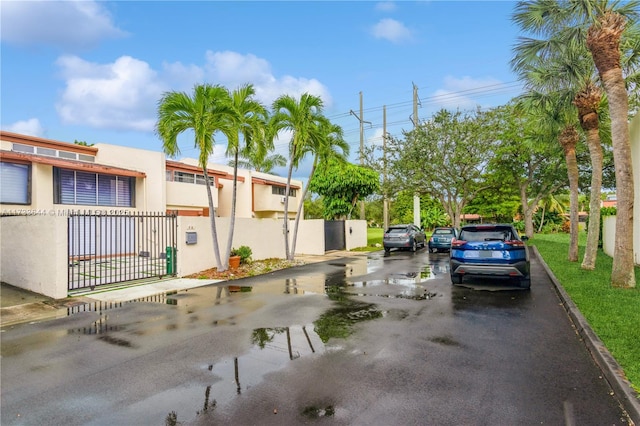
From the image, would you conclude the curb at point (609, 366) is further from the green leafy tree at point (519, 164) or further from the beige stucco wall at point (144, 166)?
the green leafy tree at point (519, 164)

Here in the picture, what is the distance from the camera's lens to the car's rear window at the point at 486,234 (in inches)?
353

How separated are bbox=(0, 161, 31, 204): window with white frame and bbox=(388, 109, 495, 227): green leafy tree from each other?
22.8 metres

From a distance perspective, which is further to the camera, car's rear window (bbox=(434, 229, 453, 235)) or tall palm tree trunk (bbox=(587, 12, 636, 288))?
car's rear window (bbox=(434, 229, 453, 235))

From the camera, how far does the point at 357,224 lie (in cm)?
2430

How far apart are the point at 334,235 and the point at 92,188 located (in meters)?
13.4

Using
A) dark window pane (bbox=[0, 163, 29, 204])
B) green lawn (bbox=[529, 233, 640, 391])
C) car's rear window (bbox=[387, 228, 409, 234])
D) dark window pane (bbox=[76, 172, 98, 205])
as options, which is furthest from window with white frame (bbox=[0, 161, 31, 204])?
green lawn (bbox=[529, 233, 640, 391])

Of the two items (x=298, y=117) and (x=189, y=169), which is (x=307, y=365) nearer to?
(x=298, y=117)

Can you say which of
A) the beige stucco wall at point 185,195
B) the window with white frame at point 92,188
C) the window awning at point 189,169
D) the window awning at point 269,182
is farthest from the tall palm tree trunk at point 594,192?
the window awning at point 269,182

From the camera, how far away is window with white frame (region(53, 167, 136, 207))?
16.4m

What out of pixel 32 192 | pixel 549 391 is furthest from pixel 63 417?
pixel 32 192

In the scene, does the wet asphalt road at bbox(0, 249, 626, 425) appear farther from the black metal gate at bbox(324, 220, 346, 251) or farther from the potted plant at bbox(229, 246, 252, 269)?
the black metal gate at bbox(324, 220, 346, 251)

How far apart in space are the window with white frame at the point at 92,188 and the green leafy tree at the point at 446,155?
62.3 feet

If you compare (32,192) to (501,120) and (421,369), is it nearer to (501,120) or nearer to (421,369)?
(421,369)

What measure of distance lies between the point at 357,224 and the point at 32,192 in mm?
17643
